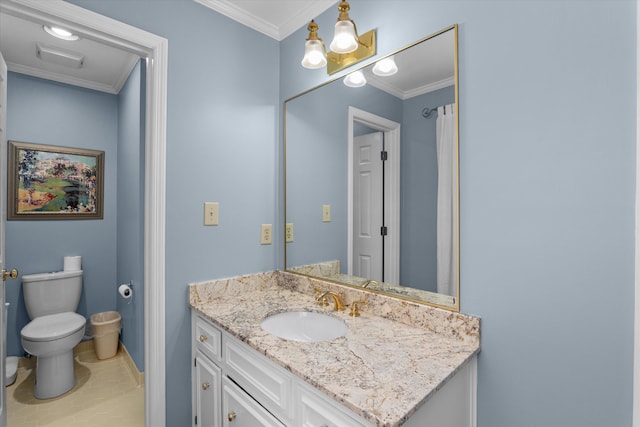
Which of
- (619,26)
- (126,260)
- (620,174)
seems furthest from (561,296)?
(126,260)

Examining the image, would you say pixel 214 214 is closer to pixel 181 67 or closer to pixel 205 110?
pixel 205 110

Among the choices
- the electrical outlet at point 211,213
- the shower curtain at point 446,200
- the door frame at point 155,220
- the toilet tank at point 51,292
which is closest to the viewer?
the shower curtain at point 446,200

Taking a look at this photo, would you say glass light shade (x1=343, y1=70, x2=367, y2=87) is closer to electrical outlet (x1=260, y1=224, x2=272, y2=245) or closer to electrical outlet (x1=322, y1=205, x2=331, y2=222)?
electrical outlet (x1=322, y1=205, x2=331, y2=222)

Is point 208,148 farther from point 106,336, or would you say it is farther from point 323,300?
point 106,336

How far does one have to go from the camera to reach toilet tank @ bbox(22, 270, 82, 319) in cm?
258

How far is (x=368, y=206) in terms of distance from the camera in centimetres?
152

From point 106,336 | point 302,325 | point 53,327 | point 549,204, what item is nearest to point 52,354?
point 53,327

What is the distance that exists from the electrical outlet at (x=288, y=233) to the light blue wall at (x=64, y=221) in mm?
2121

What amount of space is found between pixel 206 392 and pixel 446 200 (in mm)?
1375

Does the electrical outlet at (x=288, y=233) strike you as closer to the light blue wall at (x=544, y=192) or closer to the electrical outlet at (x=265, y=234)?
the electrical outlet at (x=265, y=234)

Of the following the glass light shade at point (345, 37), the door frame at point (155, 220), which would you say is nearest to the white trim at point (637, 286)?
the glass light shade at point (345, 37)

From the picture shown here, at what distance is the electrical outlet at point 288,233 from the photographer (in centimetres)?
191

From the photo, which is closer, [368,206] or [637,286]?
[637,286]

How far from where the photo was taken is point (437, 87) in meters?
1.21
